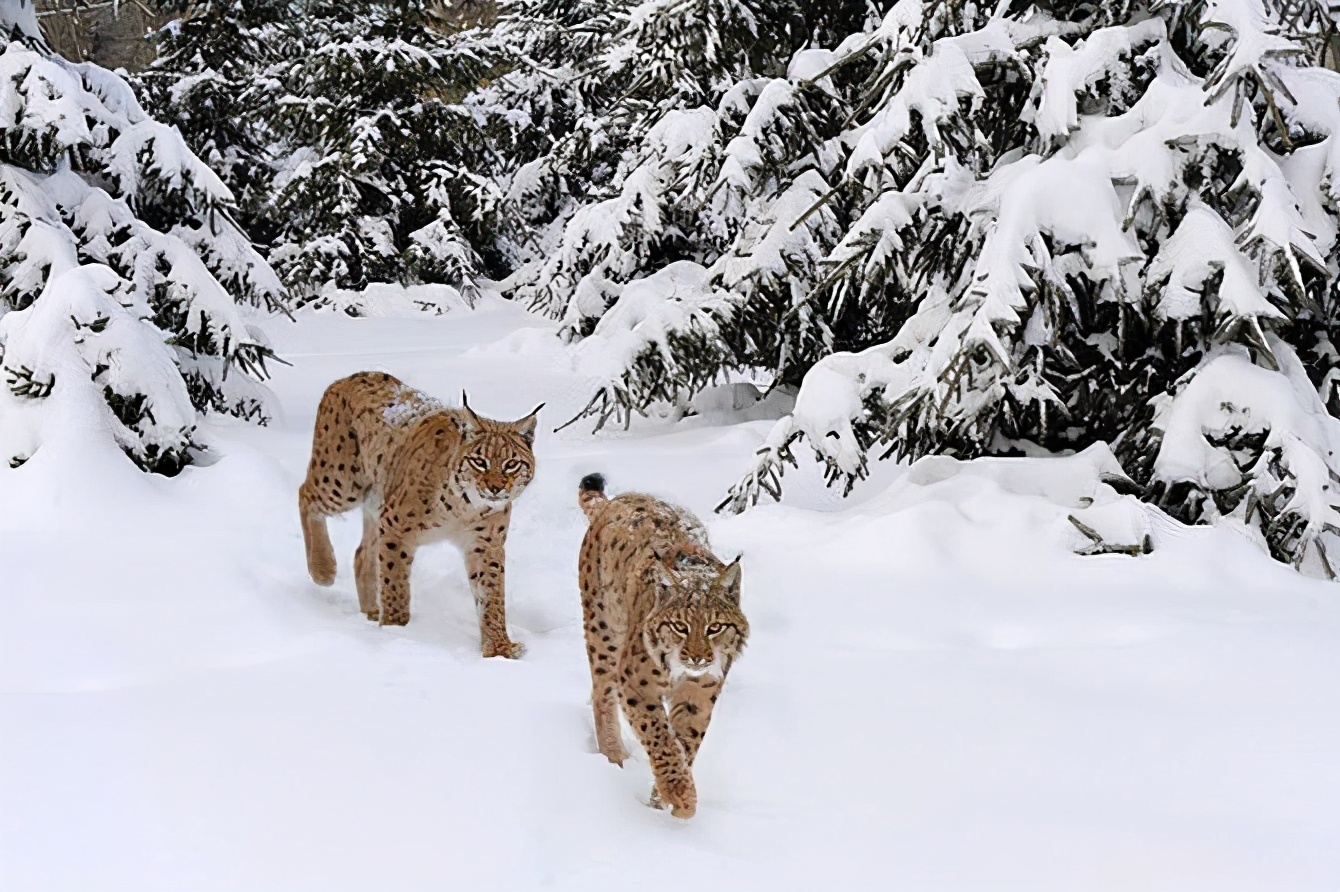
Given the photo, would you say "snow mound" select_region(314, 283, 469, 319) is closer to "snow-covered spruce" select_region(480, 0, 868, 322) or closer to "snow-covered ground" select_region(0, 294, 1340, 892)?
"snow-covered spruce" select_region(480, 0, 868, 322)

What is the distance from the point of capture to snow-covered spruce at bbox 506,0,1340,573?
5016mm

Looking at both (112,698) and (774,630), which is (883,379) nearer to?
(774,630)

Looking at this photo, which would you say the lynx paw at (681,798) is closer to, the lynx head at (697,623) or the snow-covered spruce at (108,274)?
the lynx head at (697,623)

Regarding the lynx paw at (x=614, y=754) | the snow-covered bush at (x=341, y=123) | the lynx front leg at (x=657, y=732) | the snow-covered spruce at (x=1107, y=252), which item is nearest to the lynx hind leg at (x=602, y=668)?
the lynx paw at (x=614, y=754)

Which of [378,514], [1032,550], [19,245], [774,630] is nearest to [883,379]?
[1032,550]

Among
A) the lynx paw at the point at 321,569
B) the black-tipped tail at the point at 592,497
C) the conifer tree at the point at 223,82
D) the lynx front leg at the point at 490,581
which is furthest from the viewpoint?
the conifer tree at the point at 223,82

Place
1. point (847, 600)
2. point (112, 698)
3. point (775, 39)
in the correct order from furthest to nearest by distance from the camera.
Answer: point (775, 39) → point (847, 600) → point (112, 698)

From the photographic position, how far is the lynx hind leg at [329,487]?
5574mm

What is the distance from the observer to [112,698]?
3.63m

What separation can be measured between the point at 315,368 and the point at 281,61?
1098 centimetres

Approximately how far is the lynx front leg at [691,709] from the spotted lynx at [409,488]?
1.41 m

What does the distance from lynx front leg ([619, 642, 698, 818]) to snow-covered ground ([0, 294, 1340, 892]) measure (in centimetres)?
9

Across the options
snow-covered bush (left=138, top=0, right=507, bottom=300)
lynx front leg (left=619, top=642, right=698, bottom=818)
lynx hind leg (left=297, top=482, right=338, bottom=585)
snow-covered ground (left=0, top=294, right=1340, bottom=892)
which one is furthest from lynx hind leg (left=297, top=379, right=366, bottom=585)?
snow-covered bush (left=138, top=0, right=507, bottom=300)

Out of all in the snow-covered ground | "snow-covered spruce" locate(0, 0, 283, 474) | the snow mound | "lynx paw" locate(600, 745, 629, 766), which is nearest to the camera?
the snow-covered ground
